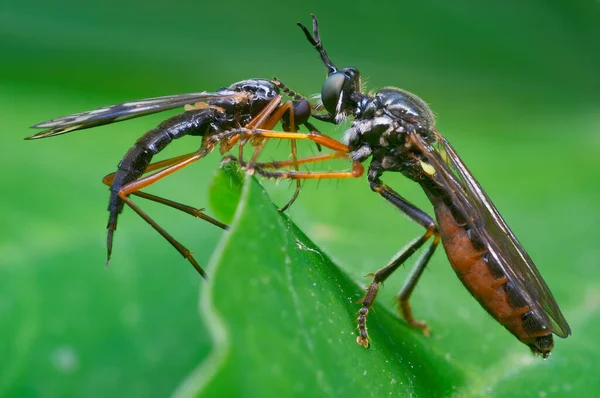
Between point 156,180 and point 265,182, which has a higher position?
point 265,182

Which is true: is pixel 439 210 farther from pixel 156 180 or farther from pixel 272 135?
pixel 156 180

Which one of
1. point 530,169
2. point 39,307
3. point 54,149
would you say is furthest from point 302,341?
point 530,169

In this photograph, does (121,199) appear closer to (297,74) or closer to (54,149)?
(54,149)

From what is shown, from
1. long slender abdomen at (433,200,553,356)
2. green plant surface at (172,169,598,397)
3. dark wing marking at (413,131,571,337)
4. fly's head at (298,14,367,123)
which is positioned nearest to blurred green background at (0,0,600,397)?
green plant surface at (172,169,598,397)

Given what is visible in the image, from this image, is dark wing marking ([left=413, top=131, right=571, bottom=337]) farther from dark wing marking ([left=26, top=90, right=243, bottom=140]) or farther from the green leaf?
dark wing marking ([left=26, top=90, right=243, bottom=140])

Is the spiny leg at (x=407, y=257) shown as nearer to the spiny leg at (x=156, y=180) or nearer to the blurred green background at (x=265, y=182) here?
the blurred green background at (x=265, y=182)

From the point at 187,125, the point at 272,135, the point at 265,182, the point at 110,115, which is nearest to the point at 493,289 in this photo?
the point at 265,182

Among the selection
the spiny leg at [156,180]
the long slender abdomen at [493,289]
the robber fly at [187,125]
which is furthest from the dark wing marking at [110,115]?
the long slender abdomen at [493,289]
